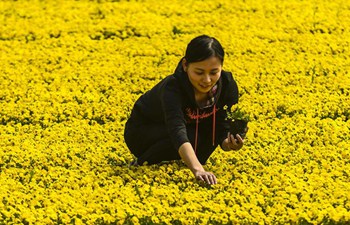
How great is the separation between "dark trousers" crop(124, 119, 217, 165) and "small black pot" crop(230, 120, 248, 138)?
0.60m

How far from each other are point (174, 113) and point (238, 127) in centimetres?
57

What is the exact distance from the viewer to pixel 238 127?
8.99 meters

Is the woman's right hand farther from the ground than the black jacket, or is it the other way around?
the black jacket

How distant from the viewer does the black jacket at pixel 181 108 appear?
9.12 meters

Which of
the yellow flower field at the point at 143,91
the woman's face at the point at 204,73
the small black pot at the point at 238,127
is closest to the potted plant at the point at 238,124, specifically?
the small black pot at the point at 238,127

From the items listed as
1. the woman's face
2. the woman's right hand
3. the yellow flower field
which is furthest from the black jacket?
the yellow flower field

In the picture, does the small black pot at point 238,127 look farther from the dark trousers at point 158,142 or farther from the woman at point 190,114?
the dark trousers at point 158,142

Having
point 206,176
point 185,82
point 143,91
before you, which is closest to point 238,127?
point 206,176

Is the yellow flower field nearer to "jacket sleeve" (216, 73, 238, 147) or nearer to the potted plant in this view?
"jacket sleeve" (216, 73, 238, 147)

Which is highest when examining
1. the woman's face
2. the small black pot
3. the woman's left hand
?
the woman's face

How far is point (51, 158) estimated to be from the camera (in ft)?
32.9

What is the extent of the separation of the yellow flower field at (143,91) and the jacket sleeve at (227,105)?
0.36 metres

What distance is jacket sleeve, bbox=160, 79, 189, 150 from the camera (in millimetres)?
9023

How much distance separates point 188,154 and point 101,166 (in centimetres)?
122
